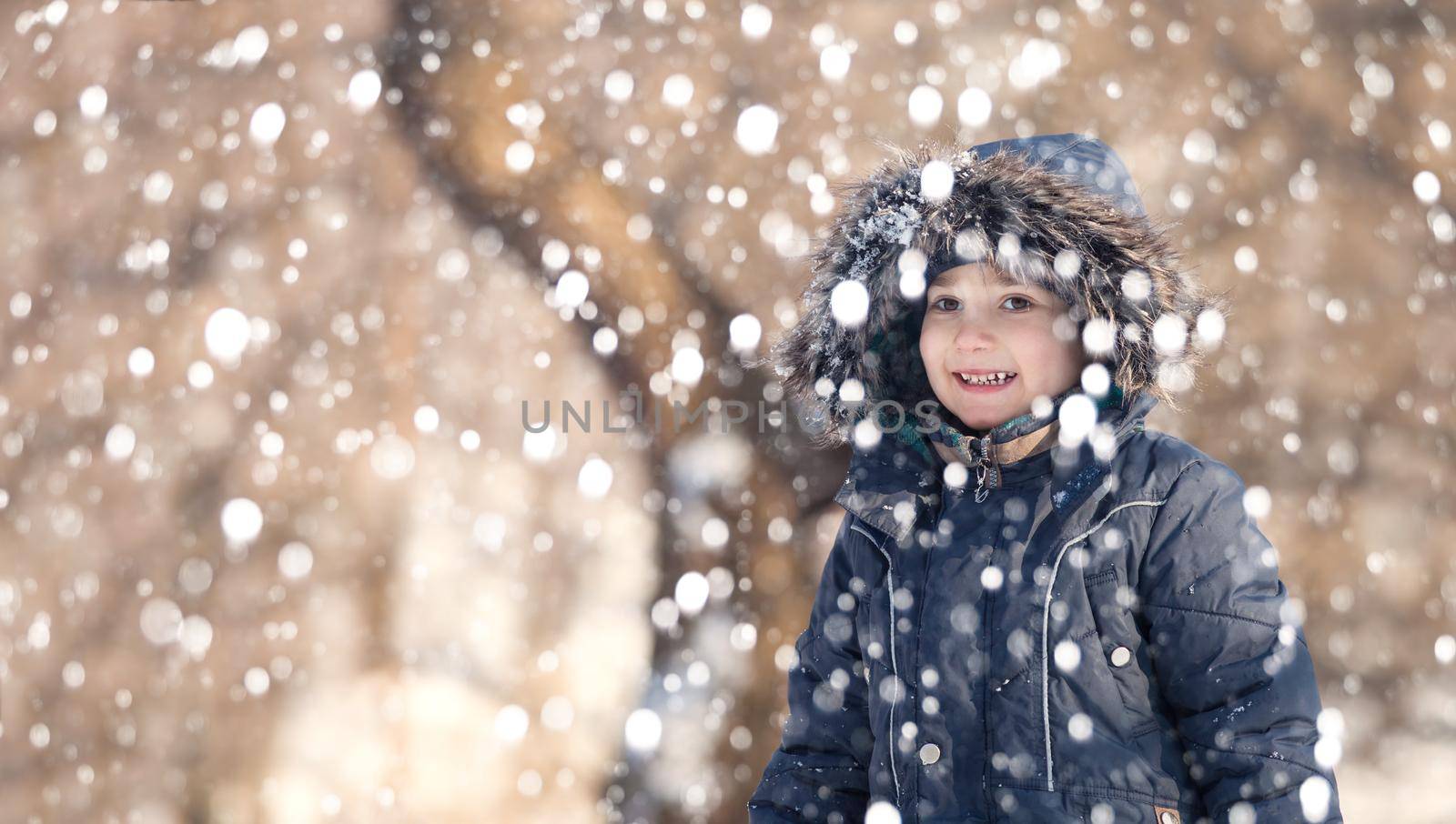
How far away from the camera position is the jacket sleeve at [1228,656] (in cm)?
76

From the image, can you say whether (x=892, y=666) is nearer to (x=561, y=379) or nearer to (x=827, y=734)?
(x=827, y=734)

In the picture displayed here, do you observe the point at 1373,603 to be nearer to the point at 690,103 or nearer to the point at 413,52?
the point at 690,103

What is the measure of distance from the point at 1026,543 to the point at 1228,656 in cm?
19

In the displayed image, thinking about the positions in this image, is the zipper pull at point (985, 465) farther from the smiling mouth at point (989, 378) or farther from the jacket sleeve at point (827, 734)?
the jacket sleeve at point (827, 734)

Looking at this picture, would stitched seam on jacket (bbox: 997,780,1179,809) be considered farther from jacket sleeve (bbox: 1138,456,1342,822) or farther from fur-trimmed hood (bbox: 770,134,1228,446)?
fur-trimmed hood (bbox: 770,134,1228,446)

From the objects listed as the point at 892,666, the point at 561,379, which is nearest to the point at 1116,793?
the point at 892,666

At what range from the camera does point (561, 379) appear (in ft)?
4.51

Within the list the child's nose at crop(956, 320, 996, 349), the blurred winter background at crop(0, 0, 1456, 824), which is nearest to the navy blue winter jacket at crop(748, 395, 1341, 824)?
the child's nose at crop(956, 320, 996, 349)

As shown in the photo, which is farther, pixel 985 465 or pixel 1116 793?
pixel 985 465

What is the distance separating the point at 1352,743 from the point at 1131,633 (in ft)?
2.21

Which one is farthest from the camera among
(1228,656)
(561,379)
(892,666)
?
(561,379)

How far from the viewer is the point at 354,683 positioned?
1.30m

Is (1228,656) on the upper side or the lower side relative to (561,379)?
lower

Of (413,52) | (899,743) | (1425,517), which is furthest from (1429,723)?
(413,52)
